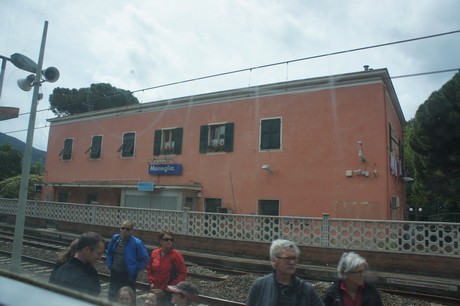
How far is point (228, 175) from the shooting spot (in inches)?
720

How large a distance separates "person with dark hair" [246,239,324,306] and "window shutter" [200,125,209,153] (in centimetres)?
1649

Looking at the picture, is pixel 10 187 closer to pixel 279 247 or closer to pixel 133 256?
pixel 133 256

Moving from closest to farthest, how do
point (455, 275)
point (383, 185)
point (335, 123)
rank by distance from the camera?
point (455, 275), point (383, 185), point (335, 123)

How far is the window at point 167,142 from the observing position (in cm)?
2036

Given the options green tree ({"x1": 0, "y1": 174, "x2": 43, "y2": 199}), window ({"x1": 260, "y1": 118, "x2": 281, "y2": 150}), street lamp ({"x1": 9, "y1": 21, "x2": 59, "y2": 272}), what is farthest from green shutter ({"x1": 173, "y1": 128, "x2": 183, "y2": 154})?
green tree ({"x1": 0, "y1": 174, "x2": 43, "y2": 199})

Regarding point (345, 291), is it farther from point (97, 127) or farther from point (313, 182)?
point (97, 127)

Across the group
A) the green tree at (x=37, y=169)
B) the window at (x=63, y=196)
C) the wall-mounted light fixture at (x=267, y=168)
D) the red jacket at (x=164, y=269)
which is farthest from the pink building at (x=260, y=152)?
the red jacket at (x=164, y=269)

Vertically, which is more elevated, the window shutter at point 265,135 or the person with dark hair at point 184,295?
the window shutter at point 265,135

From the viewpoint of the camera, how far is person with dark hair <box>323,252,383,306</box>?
296cm

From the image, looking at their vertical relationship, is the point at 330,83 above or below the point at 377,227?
above

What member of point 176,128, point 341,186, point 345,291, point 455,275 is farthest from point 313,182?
point 345,291

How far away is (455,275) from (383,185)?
4.91m

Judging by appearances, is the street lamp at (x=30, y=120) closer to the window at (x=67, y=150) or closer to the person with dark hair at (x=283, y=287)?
the person with dark hair at (x=283, y=287)

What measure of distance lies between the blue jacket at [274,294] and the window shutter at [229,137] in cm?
1566
